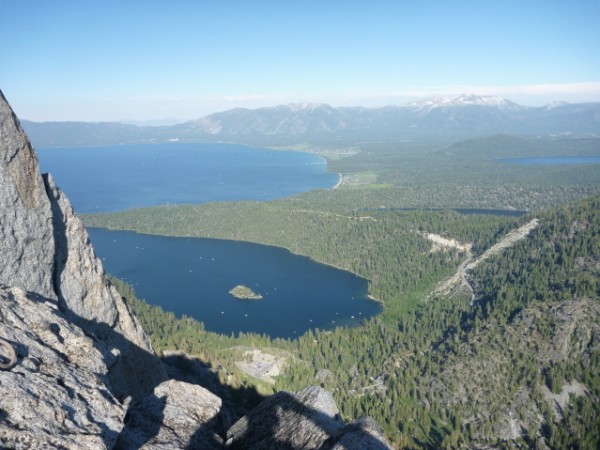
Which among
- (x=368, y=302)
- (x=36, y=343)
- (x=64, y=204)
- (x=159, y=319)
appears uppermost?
(x=64, y=204)

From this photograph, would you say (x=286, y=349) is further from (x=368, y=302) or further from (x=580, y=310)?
(x=580, y=310)

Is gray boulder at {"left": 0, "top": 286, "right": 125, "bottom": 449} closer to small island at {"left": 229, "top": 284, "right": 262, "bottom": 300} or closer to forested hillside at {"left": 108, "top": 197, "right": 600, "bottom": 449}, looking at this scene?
forested hillside at {"left": 108, "top": 197, "right": 600, "bottom": 449}

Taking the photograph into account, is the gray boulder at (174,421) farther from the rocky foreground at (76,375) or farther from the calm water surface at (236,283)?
the calm water surface at (236,283)

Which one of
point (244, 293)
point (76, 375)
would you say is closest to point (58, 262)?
point (76, 375)

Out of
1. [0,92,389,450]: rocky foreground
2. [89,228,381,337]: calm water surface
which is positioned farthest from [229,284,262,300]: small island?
[0,92,389,450]: rocky foreground

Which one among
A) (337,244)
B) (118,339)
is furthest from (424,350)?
(337,244)
